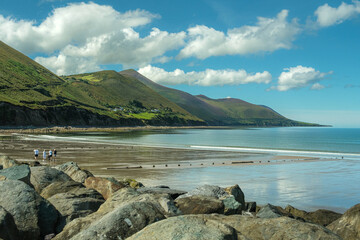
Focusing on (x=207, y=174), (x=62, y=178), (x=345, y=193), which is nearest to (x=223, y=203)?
(x=62, y=178)

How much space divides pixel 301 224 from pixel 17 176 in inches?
456

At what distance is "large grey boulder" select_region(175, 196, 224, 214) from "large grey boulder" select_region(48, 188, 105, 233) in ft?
10.5

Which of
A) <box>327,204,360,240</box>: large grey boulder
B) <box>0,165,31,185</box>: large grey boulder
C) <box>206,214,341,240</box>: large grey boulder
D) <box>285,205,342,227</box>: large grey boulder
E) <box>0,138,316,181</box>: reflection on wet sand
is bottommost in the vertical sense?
<box>0,138,316,181</box>: reflection on wet sand

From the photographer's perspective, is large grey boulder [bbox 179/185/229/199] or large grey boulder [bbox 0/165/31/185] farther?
large grey boulder [bbox 179/185/229/199]

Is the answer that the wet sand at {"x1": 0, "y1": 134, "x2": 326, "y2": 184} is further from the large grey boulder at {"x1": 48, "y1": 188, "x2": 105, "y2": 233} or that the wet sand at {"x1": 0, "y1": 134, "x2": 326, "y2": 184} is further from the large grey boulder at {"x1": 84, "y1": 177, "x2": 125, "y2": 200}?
the large grey boulder at {"x1": 48, "y1": 188, "x2": 105, "y2": 233}

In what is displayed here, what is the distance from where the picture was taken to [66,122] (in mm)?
193875

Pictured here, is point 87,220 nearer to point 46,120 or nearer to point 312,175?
point 312,175

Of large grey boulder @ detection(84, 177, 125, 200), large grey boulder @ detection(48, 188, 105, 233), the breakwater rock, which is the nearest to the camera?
the breakwater rock

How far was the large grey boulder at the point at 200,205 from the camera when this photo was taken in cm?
1210

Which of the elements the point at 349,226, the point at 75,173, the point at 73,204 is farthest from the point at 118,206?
the point at 75,173

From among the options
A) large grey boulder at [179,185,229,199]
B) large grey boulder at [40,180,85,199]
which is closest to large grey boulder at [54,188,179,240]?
large grey boulder at [40,180,85,199]

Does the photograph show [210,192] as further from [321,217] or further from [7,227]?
[7,227]

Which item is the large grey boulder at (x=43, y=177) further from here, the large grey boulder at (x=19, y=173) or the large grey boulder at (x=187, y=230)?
the large grey boulder at (x=187, y=230)

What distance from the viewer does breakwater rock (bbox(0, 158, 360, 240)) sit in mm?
6859
